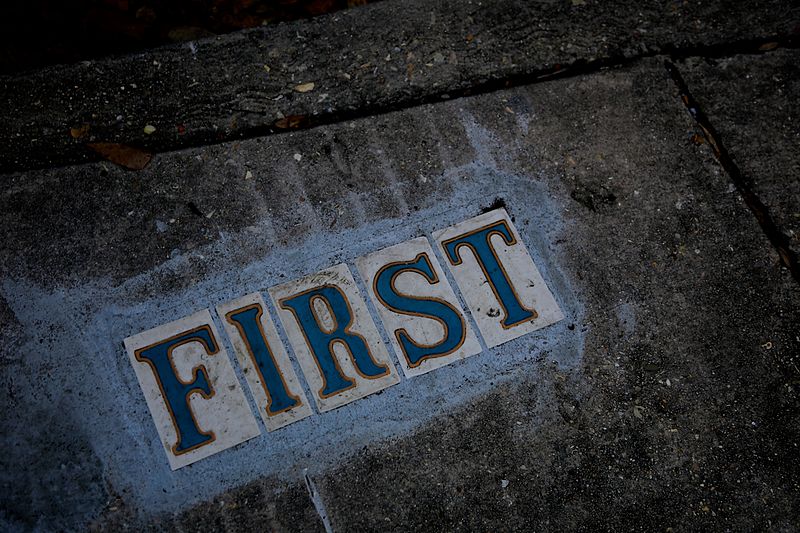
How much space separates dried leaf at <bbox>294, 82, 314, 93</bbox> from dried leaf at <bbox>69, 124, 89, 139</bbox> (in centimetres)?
80

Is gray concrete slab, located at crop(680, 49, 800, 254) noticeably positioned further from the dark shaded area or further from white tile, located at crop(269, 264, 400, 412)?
the dark shaded area

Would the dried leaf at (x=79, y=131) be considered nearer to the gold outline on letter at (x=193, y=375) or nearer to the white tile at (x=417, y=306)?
the gold outline on letter at (x=193, y=375)

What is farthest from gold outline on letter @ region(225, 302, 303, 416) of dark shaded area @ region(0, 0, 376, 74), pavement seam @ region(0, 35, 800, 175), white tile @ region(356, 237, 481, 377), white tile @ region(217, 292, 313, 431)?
dark shaded area @ region(0, 0, 376, 74)

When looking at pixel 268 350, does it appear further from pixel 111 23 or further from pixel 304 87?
pixel 111 23

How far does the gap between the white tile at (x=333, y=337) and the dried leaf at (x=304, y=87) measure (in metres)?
0.73

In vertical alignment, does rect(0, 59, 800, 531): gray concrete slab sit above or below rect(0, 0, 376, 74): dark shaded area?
below

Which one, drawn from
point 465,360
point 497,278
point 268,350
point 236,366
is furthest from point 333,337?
point 497,278

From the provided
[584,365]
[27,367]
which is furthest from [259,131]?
[584,365]

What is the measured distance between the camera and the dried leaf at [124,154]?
2.14m

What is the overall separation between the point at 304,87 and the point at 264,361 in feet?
3.51

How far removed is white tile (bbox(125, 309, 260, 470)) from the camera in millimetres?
1893

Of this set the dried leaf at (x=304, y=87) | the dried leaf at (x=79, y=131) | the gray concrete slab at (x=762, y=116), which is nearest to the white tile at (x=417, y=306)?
the dried leaf at (x=304, y=87)

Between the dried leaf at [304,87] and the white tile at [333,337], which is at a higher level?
the dried leaf at [304,87]

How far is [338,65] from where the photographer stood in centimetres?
228
